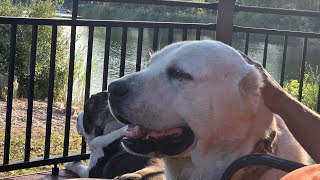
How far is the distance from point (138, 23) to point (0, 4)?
33.7ft

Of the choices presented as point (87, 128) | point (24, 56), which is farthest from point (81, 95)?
point (87, 128)

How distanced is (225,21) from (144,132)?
2.82 meters

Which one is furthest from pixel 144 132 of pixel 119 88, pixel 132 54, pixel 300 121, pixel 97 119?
pixel 132 54

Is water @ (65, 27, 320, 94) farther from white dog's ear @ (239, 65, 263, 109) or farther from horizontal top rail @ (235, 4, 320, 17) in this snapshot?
white dog's ear @ (239, 65, 263, 109)

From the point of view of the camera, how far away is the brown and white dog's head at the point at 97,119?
5023mm

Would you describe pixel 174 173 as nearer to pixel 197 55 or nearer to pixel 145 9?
pixel 197 55

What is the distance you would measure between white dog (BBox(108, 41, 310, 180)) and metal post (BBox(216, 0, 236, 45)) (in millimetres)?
2655

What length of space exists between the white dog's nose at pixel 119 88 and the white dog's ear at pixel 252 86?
20.8 inches

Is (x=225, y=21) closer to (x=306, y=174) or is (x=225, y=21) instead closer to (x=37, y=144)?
(x=37, y=144)

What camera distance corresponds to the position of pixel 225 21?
5.55 m

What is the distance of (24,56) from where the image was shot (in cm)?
1373

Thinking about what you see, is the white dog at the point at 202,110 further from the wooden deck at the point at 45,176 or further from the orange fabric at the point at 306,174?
the wooden deck at the point at 45,176

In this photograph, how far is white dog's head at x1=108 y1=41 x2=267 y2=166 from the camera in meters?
2.79

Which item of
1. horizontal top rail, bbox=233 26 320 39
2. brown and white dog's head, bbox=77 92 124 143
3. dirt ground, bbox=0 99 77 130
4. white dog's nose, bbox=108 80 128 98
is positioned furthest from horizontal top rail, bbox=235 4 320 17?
dirt ground, bbox=0 99 77 130
